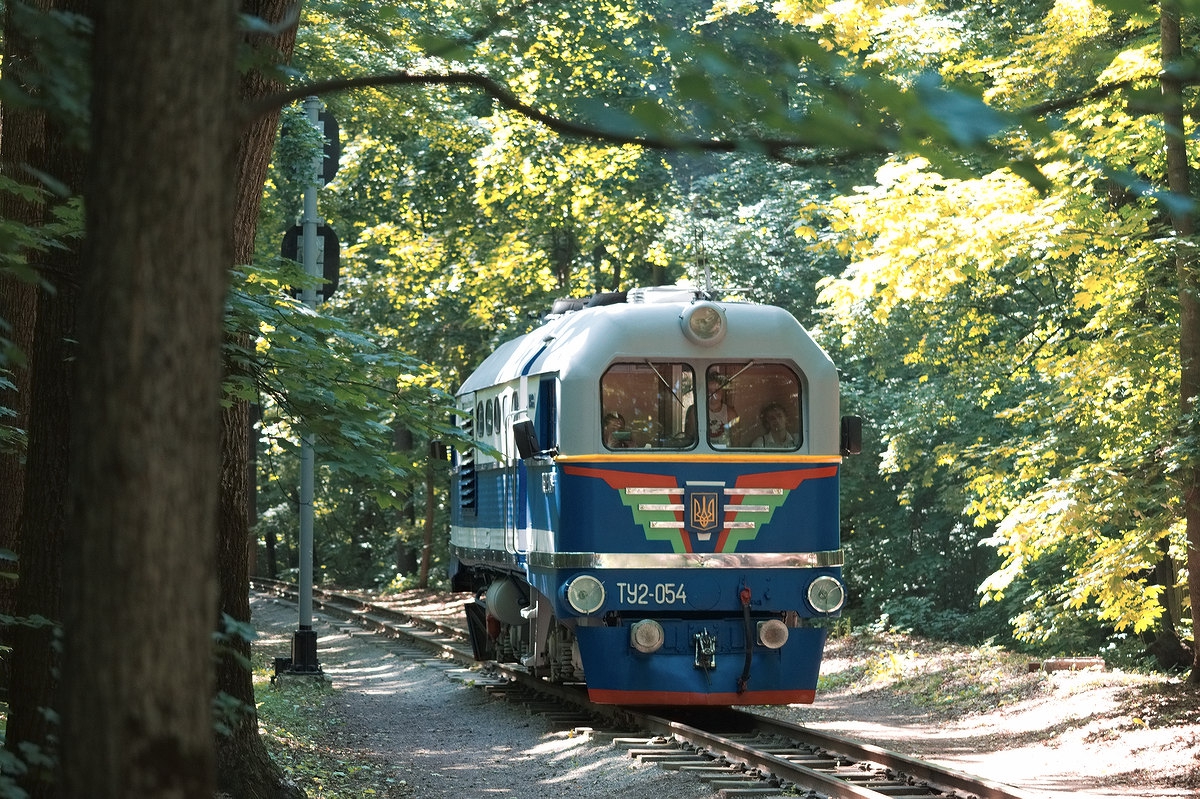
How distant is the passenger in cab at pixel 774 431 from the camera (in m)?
12.0

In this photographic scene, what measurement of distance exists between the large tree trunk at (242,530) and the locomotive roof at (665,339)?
3.98m

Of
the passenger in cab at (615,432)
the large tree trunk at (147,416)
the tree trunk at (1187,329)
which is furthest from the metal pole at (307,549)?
the large tree trunk at (147,416)

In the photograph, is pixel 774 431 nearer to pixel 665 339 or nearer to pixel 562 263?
pixel 665 339

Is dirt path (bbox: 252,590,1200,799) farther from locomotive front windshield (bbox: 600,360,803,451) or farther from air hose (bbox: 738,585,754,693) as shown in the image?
locomotive front windshield (bbox: 600,360,803,451)

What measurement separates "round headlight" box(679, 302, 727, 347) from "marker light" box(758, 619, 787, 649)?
2.44 metres

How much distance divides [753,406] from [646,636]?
2.22 metres

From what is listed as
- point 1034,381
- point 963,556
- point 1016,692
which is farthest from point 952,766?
point 963,556

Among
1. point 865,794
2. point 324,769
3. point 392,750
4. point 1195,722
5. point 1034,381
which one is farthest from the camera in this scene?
point 1034,381

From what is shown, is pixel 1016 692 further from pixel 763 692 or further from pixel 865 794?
pixel 865 794

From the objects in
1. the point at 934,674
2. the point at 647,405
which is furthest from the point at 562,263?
the point at 647,405

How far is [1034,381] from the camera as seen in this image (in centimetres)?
2128

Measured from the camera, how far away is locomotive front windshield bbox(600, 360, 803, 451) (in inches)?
467

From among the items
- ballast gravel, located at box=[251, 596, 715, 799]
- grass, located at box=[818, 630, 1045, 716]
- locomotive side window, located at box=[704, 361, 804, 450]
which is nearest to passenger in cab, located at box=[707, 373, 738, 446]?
locomotive side window, located at box=[704, 361, 804, 450]

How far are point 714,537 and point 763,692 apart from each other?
1.38m
